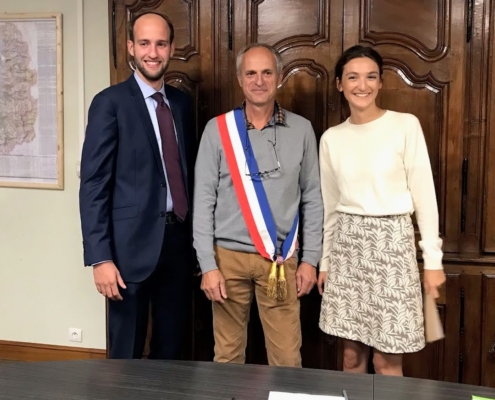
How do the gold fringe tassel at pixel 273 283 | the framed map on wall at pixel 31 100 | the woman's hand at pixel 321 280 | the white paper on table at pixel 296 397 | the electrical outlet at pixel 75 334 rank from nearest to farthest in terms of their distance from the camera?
the white paper on table at pixel 296 397, the gold fringe tassel at pixel 273 283, the woman's hand at pixel 321 280, the framed map on wall at pixel 31 100, the electrical outlet at pixel 75 334

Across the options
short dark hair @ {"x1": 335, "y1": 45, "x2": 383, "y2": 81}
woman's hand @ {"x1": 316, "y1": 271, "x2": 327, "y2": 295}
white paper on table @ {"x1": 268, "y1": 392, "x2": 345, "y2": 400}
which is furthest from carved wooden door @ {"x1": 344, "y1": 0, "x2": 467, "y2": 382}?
white paper on table @ {"x1": 268, "y1": 392, "x2": 345, "y2": 400}

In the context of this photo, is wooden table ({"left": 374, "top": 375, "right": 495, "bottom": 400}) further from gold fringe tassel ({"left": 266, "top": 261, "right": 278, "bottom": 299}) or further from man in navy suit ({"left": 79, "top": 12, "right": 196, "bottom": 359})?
man in navy suit ({"left": 79, "top": 12, "right": 196, "bottom": 359})

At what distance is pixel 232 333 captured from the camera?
2316 millimetres

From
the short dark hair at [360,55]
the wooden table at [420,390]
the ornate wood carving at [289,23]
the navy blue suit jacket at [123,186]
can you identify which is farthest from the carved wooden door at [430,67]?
the wooden table at [420,390]

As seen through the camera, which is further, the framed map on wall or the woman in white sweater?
the framed map on wall

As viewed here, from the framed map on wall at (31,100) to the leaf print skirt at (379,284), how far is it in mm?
1606

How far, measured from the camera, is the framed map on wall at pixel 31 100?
2.99 metres

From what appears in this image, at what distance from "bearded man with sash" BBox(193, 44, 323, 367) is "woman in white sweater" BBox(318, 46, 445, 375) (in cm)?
15

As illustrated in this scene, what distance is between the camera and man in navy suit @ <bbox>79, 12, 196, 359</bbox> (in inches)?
86.3

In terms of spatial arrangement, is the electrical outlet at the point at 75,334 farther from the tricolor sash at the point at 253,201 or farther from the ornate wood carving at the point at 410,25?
the ornate wood carving at the point at 410,25

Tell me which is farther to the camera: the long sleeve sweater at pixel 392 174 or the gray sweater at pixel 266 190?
the gray sweater at pixel 266 190

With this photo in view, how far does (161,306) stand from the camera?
2.40m

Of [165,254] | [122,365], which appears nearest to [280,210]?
[165,254]

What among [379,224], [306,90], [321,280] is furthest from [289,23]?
[321,280]
